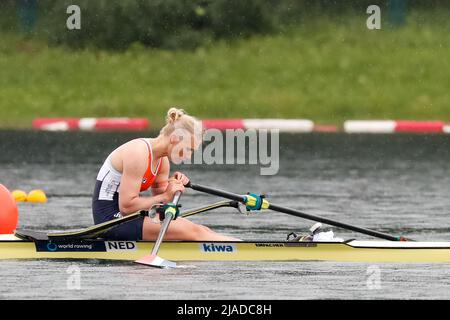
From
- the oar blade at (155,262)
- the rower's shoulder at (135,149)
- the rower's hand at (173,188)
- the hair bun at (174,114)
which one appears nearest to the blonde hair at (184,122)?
the hair bun at (174,114)

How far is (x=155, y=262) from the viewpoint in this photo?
1159cm

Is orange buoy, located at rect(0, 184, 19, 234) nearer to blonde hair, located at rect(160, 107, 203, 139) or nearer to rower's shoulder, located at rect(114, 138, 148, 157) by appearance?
rower's shoulder, located at rect(114, 138, 148, 157)

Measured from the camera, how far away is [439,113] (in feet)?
98.8

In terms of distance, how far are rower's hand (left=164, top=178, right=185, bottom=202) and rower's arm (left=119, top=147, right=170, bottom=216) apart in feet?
0.14

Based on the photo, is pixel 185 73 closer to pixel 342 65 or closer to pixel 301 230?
pixel 342 65

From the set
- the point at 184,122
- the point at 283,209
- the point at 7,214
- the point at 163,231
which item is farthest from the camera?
the point at 7,214

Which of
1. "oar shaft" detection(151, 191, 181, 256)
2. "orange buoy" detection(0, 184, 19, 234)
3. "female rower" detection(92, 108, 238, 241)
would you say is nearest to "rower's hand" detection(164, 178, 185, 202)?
"female rower" detection(92, 108, 238, 241)

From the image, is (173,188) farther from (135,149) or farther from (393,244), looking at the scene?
(393,244)

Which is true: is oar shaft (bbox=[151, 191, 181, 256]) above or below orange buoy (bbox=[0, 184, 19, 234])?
below

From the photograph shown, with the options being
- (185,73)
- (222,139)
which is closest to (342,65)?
(185,73)

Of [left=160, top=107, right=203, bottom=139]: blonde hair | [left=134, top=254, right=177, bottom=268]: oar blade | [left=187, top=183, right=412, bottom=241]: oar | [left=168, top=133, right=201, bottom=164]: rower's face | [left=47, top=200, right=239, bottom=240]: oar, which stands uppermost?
[left=160, top=107, right=203, bottom=139]: blonde hair

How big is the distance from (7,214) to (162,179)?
168 centimetres

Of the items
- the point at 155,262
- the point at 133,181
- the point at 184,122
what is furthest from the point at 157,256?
the point at 184,122

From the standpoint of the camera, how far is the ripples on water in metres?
10.8
